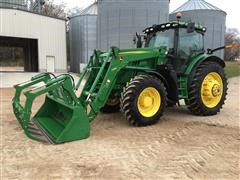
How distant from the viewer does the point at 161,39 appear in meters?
7.16

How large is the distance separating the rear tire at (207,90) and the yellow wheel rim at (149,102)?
1.08 meters

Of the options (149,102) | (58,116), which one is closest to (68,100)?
(58,116)

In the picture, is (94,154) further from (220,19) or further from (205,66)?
(220,19)

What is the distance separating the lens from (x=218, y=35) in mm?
21234

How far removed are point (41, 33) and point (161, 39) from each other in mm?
18454

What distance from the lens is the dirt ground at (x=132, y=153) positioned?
3.76 meters

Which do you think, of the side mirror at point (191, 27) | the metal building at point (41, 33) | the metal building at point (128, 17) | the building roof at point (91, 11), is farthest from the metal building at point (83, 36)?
the side mirror at point (191, 27)

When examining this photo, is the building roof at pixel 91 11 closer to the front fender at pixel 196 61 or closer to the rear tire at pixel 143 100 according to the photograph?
the front fender at pixel 196 61

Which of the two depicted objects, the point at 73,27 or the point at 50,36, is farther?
the point at 73,27

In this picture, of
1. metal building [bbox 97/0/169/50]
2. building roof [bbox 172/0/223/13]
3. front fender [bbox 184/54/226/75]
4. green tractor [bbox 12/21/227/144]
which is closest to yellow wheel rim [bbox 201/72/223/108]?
green tractor [bbox 12/21/227/144]

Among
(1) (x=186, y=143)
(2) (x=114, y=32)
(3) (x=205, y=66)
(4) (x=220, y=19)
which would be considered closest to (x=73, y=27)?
(2) (x=114, y=32)

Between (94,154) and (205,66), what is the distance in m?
3.86

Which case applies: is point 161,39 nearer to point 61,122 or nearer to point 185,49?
point 185,49

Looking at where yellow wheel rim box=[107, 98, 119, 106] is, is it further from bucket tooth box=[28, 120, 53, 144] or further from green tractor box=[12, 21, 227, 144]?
bucket tooth box=[28, 120, 53, 144]
